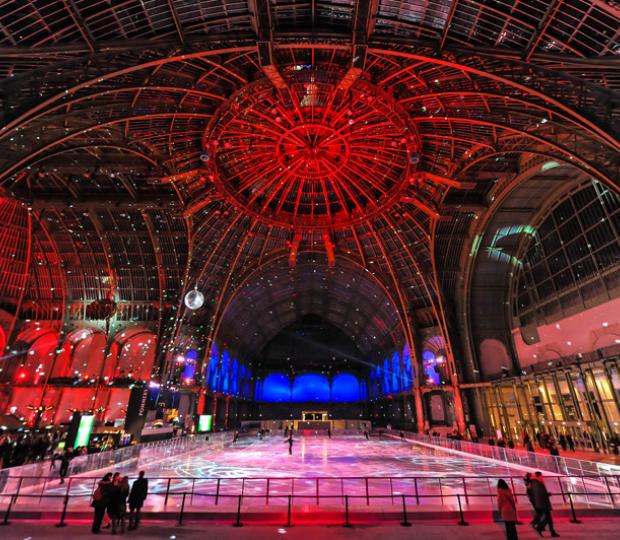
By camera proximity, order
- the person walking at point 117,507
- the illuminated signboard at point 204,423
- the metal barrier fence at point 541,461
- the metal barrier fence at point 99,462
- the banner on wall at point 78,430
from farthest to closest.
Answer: the illuminated signboard at point 204,423, the banner on wall at point 78,430, the metal barrier fence at point 99,462, the metal barrier fence at point 541,461, the person walking at point 117,507

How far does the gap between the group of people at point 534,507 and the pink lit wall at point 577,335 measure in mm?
21140

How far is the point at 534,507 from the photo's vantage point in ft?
29.7

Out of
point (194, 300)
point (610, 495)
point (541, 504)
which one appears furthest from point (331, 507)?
point (194, 300)

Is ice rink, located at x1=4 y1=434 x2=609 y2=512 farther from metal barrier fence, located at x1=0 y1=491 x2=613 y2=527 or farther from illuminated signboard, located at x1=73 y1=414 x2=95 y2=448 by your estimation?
illuminated signboard, located at x1=73 y1=414 x2=95 y2=448

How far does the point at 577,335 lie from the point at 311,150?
26.8 meters

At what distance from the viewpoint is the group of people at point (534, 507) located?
817 centimetres

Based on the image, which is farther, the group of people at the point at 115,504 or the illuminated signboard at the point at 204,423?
the illuminated signboard at the point at 204,423

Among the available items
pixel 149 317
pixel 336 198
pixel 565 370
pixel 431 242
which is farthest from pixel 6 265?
pixel 565 370

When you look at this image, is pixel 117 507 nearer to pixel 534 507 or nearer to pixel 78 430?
pixel 534 507

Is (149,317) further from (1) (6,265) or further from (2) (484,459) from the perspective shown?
(2) (484,459)

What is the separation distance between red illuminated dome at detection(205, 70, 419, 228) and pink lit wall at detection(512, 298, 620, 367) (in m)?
18.1

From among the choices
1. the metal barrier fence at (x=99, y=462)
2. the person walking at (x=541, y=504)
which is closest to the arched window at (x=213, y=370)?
the metal barrier fence at (x=99, y=462)

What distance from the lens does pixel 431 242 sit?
36594 millimetres

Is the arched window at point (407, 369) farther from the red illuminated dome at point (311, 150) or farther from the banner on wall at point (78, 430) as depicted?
the banner on wall at point (78, 430)
